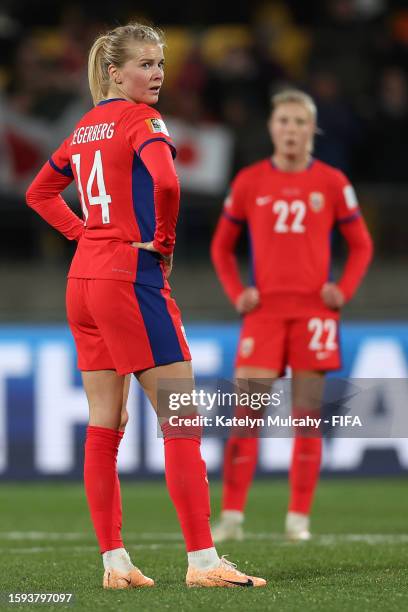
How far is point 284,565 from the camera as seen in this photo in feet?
17.2

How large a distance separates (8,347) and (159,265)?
5.02 metres

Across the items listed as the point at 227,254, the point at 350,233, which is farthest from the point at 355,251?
the point at 227,254

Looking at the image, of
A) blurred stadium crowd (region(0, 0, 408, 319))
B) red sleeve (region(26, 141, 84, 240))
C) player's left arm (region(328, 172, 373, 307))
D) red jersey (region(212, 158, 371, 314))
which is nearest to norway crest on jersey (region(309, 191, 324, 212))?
red jersey (region(212, 158, 371, 314))

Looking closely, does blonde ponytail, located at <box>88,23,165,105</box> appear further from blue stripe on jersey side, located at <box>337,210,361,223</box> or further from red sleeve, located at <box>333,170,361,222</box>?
blue stripe on jersey side, located at <box>337,210,361,223</box>

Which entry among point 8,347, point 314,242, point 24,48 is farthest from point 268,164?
point 24,48

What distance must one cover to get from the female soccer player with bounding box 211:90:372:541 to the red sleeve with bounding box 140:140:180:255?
2291 millimetres

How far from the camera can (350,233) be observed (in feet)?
22.9

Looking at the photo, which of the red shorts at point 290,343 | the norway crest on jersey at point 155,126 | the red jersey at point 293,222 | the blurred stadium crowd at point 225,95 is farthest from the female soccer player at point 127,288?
the blurred stadium crowd at point 225,95

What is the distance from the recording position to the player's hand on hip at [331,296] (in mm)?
6711

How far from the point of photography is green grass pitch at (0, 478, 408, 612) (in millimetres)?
4238

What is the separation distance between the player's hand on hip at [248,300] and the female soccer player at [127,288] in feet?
7.16

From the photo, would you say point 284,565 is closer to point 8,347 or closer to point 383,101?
point 8,347

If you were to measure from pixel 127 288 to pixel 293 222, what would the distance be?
7.88 feet

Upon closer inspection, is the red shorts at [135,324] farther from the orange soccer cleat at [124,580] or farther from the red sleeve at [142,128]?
the orange soccer cleat at [124,580]
